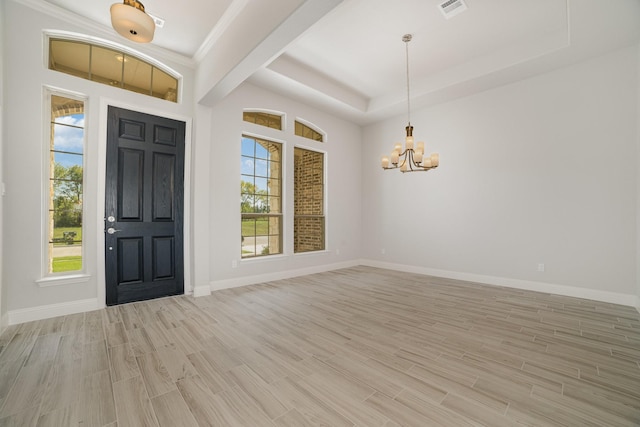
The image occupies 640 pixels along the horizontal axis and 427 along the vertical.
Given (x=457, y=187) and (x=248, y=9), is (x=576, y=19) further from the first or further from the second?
(x=248, y=9)

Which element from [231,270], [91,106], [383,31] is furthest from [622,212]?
[91,106]

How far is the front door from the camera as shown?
3.40m

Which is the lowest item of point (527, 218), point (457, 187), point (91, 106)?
point (527, 218)

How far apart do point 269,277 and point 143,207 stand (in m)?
2.28

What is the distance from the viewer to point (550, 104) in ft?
13.7

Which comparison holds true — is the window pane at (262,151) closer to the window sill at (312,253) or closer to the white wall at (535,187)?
the window sill at (312,253)

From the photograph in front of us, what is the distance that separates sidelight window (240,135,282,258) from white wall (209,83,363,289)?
0.54 ft

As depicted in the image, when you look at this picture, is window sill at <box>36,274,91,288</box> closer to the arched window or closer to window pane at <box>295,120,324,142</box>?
the arched window

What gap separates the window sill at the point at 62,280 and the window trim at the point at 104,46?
2.36m

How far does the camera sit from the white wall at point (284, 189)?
4293 mm

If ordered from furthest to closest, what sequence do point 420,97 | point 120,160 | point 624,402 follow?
point 420,97 → point 120,160 → point 624,402

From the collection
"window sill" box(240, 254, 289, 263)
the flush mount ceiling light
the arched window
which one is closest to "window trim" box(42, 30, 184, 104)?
the arched window

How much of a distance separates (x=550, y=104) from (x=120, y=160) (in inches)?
248

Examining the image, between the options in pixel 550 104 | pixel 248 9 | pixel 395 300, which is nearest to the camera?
pixel 248 9
